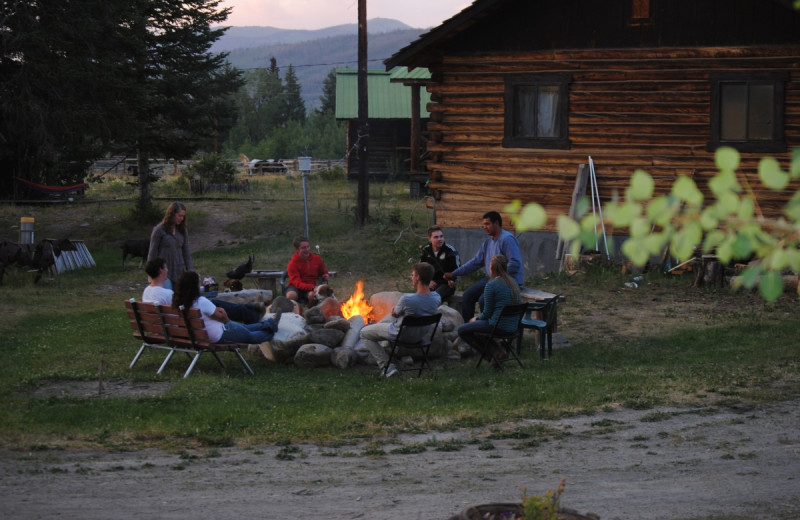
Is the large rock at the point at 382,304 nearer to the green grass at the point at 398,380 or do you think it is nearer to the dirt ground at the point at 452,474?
the green grass at the point at 398,380

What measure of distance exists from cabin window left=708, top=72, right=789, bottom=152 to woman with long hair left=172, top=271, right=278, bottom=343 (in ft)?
35.7

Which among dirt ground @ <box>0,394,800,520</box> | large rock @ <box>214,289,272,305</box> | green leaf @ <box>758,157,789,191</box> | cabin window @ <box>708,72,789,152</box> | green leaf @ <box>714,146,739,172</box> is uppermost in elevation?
cabin window @ <box>708,72,789,152</box>

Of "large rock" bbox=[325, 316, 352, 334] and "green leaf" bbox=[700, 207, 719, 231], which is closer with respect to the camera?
"green leaf" bbox=[700, 207, 719, 231]

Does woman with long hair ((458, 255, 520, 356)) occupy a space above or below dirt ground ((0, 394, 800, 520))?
above

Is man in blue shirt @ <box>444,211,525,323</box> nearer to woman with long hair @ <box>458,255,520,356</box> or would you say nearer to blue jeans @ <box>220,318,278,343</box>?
woman with long hair @ <box>458,255,520,356</box>

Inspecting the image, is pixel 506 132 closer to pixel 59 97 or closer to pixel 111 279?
pixel 111 279

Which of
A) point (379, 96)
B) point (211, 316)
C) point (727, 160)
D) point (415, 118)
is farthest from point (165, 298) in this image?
point (379, 96)

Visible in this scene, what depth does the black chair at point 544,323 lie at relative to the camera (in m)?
12.4

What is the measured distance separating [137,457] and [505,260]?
5171 millimetres

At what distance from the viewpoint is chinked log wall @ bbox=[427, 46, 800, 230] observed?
62.2 ft

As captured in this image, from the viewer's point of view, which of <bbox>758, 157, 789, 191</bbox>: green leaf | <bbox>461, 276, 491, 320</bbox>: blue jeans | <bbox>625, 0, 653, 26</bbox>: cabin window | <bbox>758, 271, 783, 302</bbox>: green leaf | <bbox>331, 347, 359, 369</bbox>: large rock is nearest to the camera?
<bbox>758, 157, 789, 191</bbox>: green leaf

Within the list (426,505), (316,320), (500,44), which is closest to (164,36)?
(500,44)

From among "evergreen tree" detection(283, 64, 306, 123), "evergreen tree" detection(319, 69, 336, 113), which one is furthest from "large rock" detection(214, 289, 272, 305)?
"evergreen tree" detection(283, 64, 306, 123)

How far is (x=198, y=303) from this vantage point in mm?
11523
